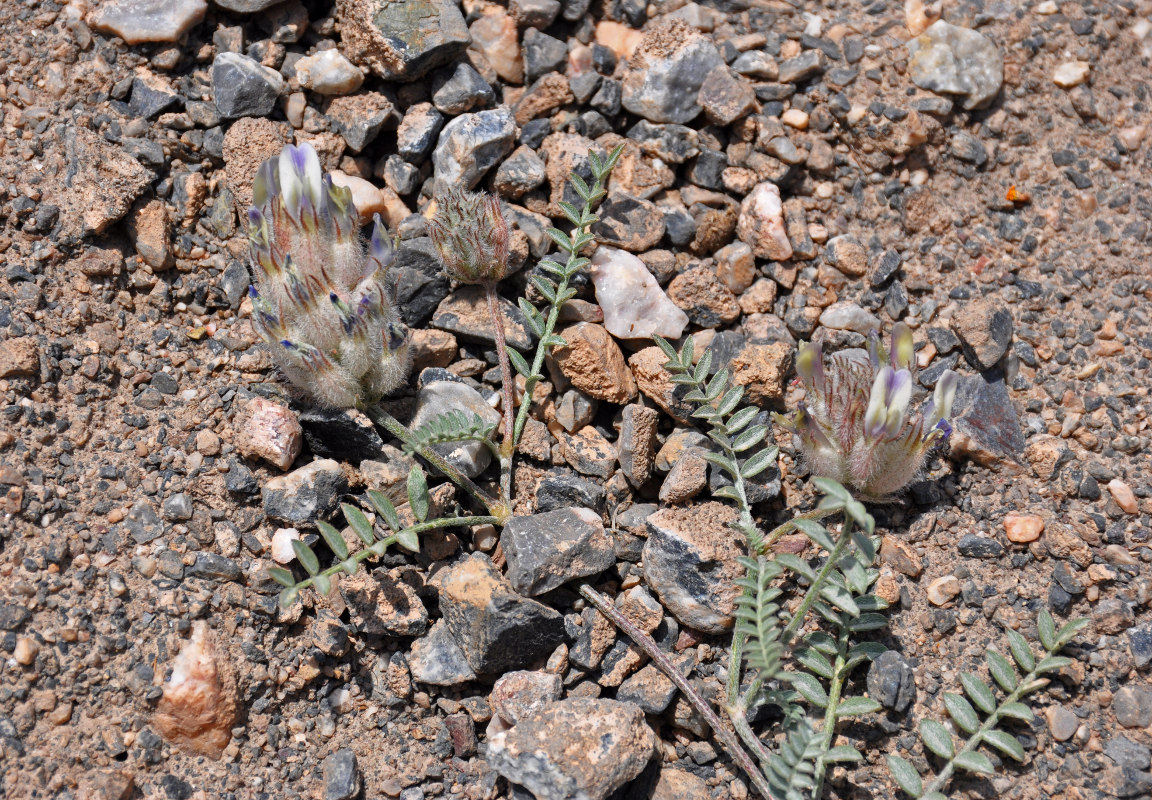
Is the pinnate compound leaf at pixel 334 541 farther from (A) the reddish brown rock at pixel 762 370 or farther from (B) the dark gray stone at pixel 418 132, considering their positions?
(B) the dark gray stone at pixel 418 132

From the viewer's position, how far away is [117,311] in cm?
365

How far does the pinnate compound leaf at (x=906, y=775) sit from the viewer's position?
3.06 m

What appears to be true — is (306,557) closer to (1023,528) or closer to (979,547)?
(979,547)

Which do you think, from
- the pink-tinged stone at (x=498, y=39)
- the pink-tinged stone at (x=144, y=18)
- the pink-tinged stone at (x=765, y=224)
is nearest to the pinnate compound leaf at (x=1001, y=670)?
the pink-tinged stone at (x=765, y=224)

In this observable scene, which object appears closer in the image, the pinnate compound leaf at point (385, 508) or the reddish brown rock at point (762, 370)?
the pinnate compound leaf at point (385, 508)

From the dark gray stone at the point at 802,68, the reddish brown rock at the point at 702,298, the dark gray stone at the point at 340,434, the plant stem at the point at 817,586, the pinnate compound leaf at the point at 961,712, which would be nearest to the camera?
the plant stem at the point at 817,586

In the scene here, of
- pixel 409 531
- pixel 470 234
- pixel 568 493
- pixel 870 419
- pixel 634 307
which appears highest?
pixel 470 234

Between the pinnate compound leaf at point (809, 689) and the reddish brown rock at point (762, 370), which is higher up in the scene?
the reddish brown rock at point (762, 370)

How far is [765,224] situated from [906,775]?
230 cm

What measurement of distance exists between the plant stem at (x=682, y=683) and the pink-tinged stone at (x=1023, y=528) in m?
1.36

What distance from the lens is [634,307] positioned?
12.6ft

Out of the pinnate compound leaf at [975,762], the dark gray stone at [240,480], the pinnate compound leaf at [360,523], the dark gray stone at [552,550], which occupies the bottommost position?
the pinnate compound leaf at [975,762]

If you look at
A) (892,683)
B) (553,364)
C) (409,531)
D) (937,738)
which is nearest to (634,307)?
(553,364)

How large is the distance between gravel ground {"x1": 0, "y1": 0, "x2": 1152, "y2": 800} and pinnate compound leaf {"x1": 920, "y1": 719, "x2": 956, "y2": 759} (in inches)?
5.4
